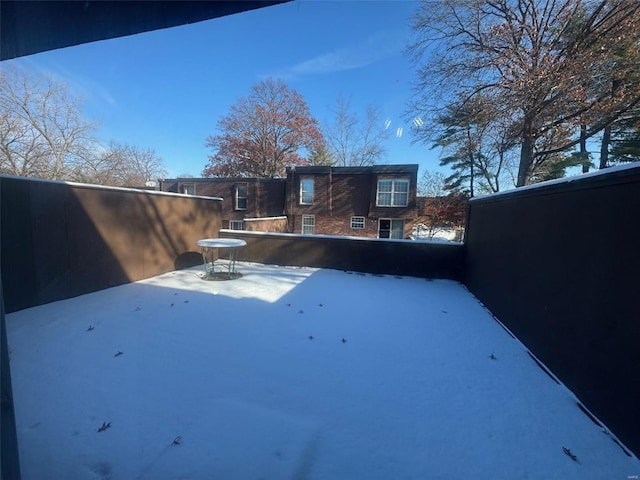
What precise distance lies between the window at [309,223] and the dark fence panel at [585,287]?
41.0 ft

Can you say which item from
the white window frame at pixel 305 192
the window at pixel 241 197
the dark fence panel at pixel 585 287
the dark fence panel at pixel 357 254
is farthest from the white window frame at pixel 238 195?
the dark fence panel at pixel 585 287

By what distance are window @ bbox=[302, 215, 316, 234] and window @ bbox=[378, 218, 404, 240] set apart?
4.04m

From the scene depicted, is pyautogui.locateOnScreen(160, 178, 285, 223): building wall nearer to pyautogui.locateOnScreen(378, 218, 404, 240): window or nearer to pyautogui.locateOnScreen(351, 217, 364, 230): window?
pyautogui.locateOnScreen(351, 217, 364, 230): window

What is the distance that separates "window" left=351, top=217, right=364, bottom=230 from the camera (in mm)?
15300

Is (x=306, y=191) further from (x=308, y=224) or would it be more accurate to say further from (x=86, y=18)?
(x=86, y=18)

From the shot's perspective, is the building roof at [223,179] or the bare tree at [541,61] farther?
the building roof at [223,179]

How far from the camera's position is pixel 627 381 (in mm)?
1695

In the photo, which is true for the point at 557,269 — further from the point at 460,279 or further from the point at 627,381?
the point at 460,279

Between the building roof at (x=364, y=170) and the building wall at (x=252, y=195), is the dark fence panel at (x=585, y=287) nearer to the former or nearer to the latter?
the building roof at (x=364, y=170)

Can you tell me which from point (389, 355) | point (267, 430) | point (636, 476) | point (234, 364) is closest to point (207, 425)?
point (267, 430)

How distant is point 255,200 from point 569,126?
51.5 ft

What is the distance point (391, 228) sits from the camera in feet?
48.7

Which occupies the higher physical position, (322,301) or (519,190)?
(519,190)

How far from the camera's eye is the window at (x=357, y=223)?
50.2ft
